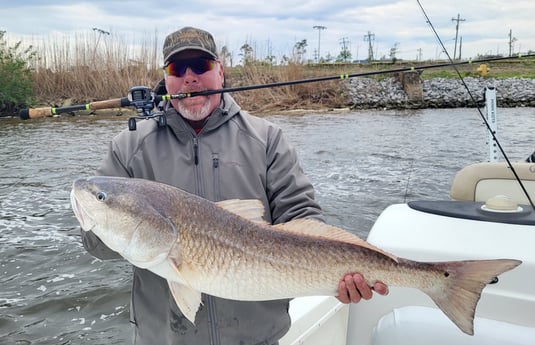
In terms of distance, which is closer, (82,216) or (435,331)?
(82,216)

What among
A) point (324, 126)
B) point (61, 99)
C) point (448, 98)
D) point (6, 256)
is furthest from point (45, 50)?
point (448, 98)

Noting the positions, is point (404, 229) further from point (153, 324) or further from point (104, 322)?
point (104, 322)

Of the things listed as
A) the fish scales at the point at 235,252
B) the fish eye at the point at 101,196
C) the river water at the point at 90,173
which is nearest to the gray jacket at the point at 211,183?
the fish scales at the point at 235,252

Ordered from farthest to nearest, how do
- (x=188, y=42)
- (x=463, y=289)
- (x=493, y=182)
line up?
1. (x=493, y=182)
2. (x=188, y=42)
3. (x=463, y=289)

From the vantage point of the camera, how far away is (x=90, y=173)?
12820 millimetres

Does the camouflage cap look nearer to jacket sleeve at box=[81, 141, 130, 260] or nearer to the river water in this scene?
jacket sleeve at box=[81, 141, 130, 260]

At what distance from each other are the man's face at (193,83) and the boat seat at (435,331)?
1.67 m

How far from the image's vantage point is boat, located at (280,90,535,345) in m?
2.85

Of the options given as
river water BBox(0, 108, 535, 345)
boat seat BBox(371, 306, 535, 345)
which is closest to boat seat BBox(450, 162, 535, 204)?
boat seat BBox(371, 306, 535, 345)

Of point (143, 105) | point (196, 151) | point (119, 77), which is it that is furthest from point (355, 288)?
point (119, 77)

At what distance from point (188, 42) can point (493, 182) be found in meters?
2.99

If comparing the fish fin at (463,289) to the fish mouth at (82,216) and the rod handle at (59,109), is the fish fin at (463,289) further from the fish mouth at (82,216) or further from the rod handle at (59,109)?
the rod handle at (59,109)

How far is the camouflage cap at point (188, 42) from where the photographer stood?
8.17 feet

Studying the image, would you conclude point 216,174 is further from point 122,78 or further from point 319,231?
point 122,78
